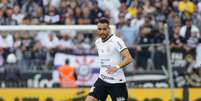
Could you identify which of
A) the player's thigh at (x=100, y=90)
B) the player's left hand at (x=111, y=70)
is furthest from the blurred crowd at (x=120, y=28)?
the player's left hand at (x=111, y=70)

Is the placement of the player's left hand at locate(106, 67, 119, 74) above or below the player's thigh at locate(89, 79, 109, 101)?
above

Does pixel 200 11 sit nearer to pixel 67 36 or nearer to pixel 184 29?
pixel 184 29

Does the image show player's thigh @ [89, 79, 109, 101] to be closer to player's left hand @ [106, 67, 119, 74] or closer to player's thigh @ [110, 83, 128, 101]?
player's thigh @ [110, 83, 128, 101]

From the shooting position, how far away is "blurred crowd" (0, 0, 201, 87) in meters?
17.0

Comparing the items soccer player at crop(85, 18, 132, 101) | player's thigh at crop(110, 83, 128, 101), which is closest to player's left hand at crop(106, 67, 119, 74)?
soccer player at crop(85, 18, 132, 101)

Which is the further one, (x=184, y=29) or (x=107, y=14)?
(x=107, y=14)

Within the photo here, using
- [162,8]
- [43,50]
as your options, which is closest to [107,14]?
[162,8]

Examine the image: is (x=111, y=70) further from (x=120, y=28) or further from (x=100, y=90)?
(x=120, y=28)

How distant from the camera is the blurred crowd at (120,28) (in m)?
17.0

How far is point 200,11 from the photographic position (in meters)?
19.2

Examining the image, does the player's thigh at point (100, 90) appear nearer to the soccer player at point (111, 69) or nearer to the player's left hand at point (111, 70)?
the soccer player at point (111, 69)

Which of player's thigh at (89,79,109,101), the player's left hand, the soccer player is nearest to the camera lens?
the player's left hand

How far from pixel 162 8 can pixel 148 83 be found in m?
3.06

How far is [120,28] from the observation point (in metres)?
18.4
